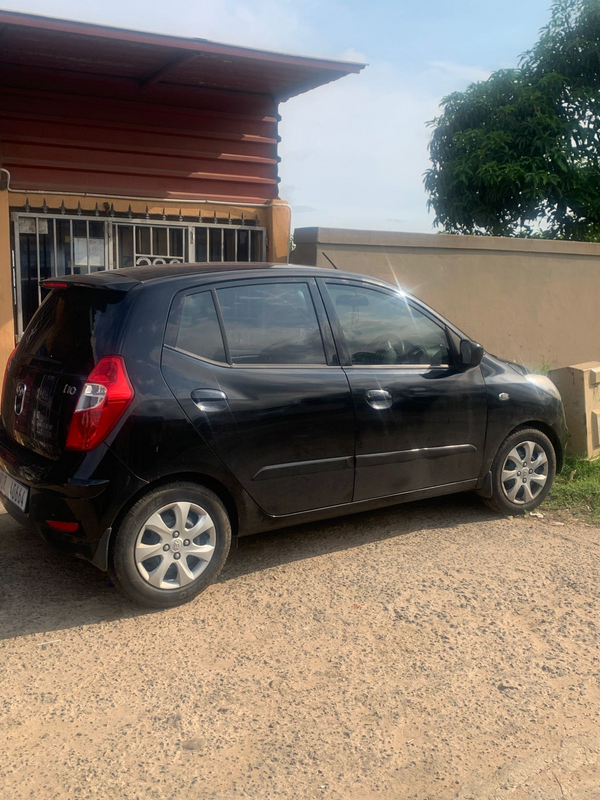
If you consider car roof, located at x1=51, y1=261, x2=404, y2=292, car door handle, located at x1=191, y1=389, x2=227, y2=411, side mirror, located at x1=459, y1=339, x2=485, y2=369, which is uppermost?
car roof, located at x1=51, y1=261, x2=404, y2=292

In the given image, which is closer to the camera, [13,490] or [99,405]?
[99,405]

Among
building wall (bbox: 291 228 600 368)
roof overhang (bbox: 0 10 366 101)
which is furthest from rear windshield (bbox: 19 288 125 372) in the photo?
building wall (bbox: 291 228 600 368)

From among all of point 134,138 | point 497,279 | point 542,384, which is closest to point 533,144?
point 497,279

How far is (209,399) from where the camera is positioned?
405 cm

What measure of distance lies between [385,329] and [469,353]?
1.90 ft

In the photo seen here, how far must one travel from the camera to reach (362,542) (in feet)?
16.4

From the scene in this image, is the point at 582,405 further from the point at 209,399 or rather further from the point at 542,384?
the point at 209,399

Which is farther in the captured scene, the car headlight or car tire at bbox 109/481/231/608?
the car headlight

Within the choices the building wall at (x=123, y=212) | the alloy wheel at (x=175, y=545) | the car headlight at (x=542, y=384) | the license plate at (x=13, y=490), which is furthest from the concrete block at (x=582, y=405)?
the license plate at (x=13, y=490)

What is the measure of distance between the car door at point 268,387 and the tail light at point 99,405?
9.8 inches

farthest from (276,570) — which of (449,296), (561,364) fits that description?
(561,364)

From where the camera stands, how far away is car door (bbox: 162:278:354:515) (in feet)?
13.3

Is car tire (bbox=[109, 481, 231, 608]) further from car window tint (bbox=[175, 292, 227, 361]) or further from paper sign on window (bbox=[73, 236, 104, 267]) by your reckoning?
paper sign on window (bbox=[73, 236, 104, 267])

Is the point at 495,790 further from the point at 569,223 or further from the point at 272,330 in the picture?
the point at 569,223
